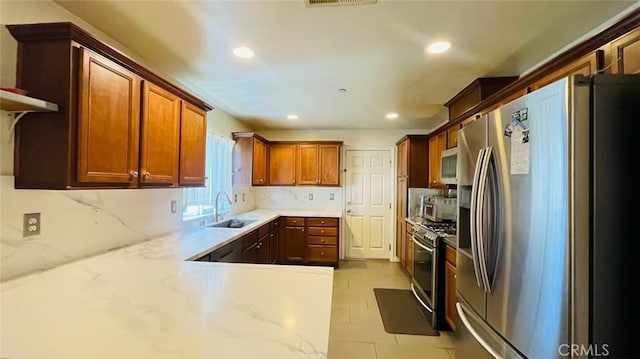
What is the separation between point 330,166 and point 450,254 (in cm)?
294

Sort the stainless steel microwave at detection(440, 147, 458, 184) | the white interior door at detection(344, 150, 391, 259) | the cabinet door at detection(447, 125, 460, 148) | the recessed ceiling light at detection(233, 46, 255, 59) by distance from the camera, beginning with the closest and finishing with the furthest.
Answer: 1. the recessed ceiling light at detection(233, 46, 255, 59)
2. the stainless steel microwave at detection(440, 147, 458, 184)
3. the cabinet door at detection(447, 125, 460, 148)
4. the white interior door at detection(344, 150, 391, 259)

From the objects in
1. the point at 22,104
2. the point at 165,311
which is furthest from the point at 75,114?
the point at 165,311

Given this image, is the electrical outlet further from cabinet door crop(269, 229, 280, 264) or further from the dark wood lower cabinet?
the dark wood lower cabinet

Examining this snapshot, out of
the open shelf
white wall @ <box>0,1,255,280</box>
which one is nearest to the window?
white wall @ <box>0,1,255,280</box>

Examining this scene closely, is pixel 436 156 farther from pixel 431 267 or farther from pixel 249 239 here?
pixel 249 239

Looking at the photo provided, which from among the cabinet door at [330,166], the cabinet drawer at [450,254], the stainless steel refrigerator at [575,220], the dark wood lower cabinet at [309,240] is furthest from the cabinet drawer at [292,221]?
the stainless steel refrigerator at [575,220]

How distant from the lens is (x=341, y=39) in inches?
83.5

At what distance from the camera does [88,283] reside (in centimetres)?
142

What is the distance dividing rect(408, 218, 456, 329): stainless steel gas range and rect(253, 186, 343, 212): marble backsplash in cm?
211

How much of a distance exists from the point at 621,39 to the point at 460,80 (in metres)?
1.55

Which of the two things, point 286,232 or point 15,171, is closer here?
point 15,171

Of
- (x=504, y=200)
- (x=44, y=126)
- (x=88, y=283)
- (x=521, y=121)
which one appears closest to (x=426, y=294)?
(x=504, y=200)

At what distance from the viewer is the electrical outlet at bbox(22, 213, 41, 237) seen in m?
1.55

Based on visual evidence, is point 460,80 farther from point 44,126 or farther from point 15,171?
point 15,171
